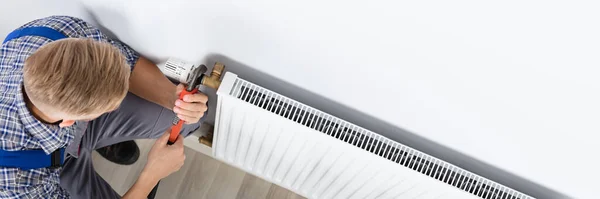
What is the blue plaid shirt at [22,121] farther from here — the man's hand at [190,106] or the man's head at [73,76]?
the man's hand at [190,106]

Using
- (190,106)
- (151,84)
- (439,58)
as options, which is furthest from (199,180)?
(439,58)

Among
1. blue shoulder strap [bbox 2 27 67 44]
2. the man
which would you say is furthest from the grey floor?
blue shoulder strap [bbox 2 27 67 44]

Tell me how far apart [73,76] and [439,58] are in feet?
1.61

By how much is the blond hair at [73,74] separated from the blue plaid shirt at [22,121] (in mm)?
97

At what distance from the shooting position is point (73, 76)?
26.5 inches

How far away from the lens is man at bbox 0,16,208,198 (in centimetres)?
68

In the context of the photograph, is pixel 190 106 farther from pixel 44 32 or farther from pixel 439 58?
pixel 439 58

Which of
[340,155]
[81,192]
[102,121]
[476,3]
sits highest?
[476,3]

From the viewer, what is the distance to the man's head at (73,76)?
67 centimetres

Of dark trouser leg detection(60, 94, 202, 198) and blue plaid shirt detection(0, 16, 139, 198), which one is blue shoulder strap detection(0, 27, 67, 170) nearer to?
blue plaid shirt detection(0, 16, 139, 198)

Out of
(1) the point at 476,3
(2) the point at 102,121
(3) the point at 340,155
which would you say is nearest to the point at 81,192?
(2) the point at 102,121

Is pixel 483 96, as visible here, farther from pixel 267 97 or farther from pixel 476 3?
pixel 267 97

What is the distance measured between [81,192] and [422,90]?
0.78 m

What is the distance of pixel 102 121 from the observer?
3.49 ft
